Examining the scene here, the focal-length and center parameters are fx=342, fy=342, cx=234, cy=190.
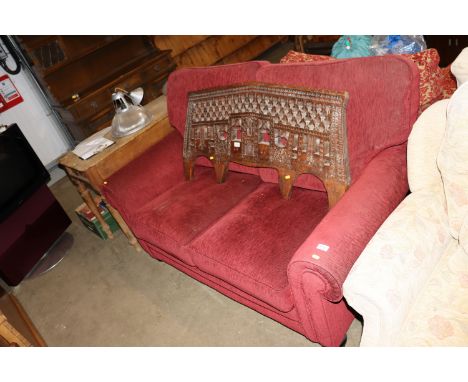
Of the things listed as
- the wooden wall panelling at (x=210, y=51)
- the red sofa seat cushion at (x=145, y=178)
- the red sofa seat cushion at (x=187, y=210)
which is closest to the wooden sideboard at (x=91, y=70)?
the wooden wall panelling at (x=210, y=51)

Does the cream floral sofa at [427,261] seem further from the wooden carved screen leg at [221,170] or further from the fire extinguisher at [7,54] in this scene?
the fire extinguisher at [7,54]

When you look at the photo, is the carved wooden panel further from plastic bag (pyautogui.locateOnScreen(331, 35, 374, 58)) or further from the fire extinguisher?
the fire extinguisher

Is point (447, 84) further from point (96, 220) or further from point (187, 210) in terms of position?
point (96, 220)

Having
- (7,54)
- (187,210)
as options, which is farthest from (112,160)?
(7,54)

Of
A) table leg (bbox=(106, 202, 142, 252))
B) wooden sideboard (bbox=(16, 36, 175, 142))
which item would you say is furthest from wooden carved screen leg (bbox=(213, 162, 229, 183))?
wooden sideboard (bbox=(16, 36, 175, 142))

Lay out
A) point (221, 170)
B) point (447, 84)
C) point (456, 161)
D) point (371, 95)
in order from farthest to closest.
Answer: point (221, 170)
point (447, 84)
point (371, 95)
point (456, 161)

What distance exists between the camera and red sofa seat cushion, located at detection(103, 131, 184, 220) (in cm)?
206

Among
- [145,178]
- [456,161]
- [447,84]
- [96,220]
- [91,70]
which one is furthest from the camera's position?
[91,70]

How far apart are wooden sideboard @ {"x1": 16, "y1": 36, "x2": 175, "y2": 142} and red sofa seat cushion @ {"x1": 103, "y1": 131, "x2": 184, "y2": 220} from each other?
1.63m

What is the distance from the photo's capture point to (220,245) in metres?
1.54

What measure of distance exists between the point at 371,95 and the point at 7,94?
3.52 m

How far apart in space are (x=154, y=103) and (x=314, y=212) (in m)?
1.69

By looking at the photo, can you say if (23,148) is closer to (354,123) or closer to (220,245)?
(220,245)

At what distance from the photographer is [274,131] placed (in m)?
1.69
